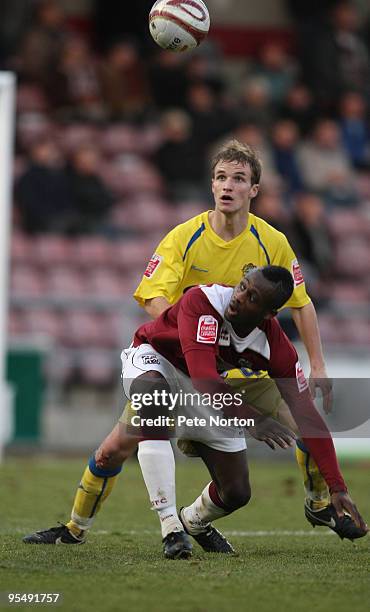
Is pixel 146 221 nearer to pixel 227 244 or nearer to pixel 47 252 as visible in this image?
pixel 47 252

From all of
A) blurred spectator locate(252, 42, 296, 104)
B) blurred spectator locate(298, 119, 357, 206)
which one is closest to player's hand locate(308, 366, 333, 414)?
blurred spectator locate(298, 119, 357, 206)

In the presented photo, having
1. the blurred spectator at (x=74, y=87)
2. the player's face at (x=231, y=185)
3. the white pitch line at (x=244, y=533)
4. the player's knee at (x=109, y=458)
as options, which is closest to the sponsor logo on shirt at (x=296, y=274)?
the player's face at (x=231, y=185)

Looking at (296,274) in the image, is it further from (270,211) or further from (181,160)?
(181,160)

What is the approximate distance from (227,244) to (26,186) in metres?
8.02

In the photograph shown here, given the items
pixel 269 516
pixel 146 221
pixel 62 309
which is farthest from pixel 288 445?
pixel 146 221

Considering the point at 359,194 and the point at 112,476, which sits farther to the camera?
the point at 359,194

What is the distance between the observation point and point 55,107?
16.2 meters

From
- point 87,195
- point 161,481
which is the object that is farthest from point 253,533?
point 87,195

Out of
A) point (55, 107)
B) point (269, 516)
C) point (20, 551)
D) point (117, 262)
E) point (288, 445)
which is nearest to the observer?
point (288, 445)

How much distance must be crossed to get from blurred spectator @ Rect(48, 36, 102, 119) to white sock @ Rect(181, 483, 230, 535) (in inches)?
407

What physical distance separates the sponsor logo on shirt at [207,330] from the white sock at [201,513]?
993mm

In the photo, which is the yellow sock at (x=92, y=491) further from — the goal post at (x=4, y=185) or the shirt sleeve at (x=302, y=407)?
the goal post at (x=4, y=185)

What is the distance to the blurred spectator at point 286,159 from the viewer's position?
16141 millimetres

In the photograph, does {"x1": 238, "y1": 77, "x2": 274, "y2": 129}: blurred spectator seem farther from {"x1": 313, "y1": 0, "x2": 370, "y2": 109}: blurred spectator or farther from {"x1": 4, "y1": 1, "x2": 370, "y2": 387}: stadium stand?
{"x1": 313, "y1": 0, "x2": 370, "y2": 109}: blurred spectator
